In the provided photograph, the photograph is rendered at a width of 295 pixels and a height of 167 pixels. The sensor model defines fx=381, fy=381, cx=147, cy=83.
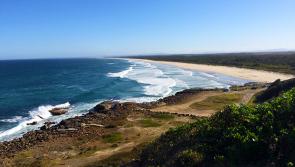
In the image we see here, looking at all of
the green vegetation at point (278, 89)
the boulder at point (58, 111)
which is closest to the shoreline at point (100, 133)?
the boulder at point (58, 111)

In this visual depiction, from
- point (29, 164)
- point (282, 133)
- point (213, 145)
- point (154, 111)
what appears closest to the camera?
point (282, 133)

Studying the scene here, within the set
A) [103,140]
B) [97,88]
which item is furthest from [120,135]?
[97,88]

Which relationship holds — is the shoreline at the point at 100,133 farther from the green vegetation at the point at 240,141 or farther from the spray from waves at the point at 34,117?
the green vegetation at the point at 240,141

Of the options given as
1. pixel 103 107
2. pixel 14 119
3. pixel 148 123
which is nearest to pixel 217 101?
pixel 103 107

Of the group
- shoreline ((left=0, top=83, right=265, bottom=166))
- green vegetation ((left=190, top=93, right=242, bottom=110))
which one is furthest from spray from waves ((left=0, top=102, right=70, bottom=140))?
green vegetation ((left=190, top=93, right=242, bottom=110))

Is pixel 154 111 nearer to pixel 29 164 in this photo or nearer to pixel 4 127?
pixel 4 127

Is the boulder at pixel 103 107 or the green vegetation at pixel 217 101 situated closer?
the boulder at pixel 103 107

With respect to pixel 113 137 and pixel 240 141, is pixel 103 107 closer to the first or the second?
pixel 113 137
